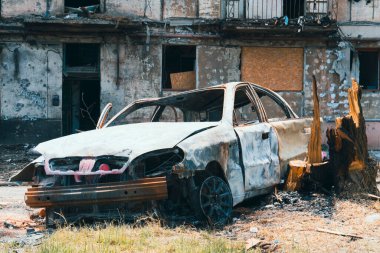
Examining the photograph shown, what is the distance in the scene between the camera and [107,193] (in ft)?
17.5

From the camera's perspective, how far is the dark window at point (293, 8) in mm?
19094

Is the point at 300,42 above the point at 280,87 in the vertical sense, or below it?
above

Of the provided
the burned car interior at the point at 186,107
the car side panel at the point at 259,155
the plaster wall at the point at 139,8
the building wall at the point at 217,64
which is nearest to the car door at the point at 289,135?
the car side panel at the point at 259,155

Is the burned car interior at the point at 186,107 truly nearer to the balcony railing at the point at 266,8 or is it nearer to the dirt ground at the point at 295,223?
the dirt ground at the point at 295,223

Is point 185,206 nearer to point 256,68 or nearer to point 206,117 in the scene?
point 206,117

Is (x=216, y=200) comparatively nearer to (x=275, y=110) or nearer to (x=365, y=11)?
(x=275, y=110)

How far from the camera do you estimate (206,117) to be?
763 cm

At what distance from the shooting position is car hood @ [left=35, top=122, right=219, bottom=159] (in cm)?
550

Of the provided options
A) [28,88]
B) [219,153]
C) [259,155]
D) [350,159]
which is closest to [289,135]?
[350,159]

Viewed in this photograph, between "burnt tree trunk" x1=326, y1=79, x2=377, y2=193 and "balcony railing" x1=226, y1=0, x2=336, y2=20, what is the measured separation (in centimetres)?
1154

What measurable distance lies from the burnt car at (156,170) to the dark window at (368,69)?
13702mm

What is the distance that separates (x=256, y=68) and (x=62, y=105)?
21.7 ft

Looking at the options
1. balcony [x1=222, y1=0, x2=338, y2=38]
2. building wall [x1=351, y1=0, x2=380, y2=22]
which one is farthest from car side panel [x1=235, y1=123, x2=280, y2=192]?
building wall [x1=351, y1=0, x2=380, y2=22]

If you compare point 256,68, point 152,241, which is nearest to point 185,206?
point 152,241
